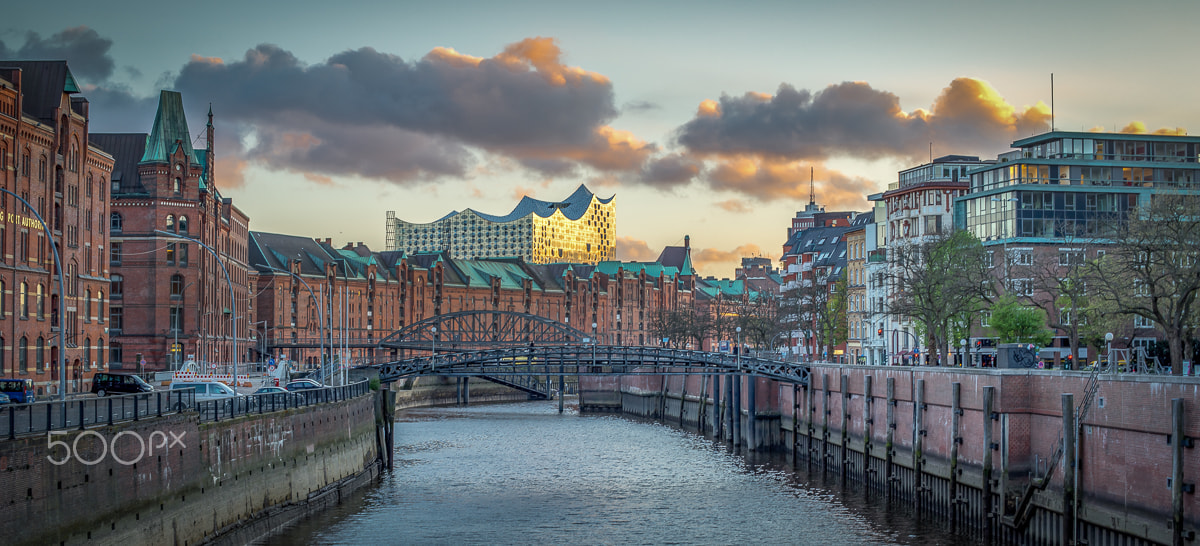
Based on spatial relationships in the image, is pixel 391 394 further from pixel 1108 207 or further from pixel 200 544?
pixel 1108 207

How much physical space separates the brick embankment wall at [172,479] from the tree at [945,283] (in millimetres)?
40292

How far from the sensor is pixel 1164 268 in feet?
206

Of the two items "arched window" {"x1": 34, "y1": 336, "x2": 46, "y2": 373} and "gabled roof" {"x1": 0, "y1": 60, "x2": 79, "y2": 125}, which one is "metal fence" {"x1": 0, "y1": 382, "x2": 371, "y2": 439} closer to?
"arched window" {"x1": 34, "y1": 336, "x2": 46, "y2": 373}

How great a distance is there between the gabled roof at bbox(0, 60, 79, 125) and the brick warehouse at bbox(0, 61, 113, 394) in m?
0.06

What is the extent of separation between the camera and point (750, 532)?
5056 cm

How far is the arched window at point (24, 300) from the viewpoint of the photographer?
77500 millimetres

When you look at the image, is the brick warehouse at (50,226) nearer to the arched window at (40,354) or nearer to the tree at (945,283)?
the arched window at (40,354)

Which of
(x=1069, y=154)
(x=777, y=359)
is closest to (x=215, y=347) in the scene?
(x=777, y=359)

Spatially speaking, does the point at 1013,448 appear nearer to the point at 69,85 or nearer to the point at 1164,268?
the point at 1164,268

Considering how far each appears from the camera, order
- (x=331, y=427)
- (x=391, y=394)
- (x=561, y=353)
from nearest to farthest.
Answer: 1. (x=331, y=427)
2. (x=391, y=394)
3. (x=561, y=353)

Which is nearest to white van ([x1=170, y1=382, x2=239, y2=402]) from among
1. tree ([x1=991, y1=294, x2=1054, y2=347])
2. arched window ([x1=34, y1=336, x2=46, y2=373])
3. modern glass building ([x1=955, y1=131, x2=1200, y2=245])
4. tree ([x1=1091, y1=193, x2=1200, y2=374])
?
arched window ([x1=34, y1=336, x2=46, y2=373])

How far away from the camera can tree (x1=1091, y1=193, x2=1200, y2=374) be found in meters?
54.1

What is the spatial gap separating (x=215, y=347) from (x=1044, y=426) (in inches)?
3509

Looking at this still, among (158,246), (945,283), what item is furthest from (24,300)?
(945,283)
